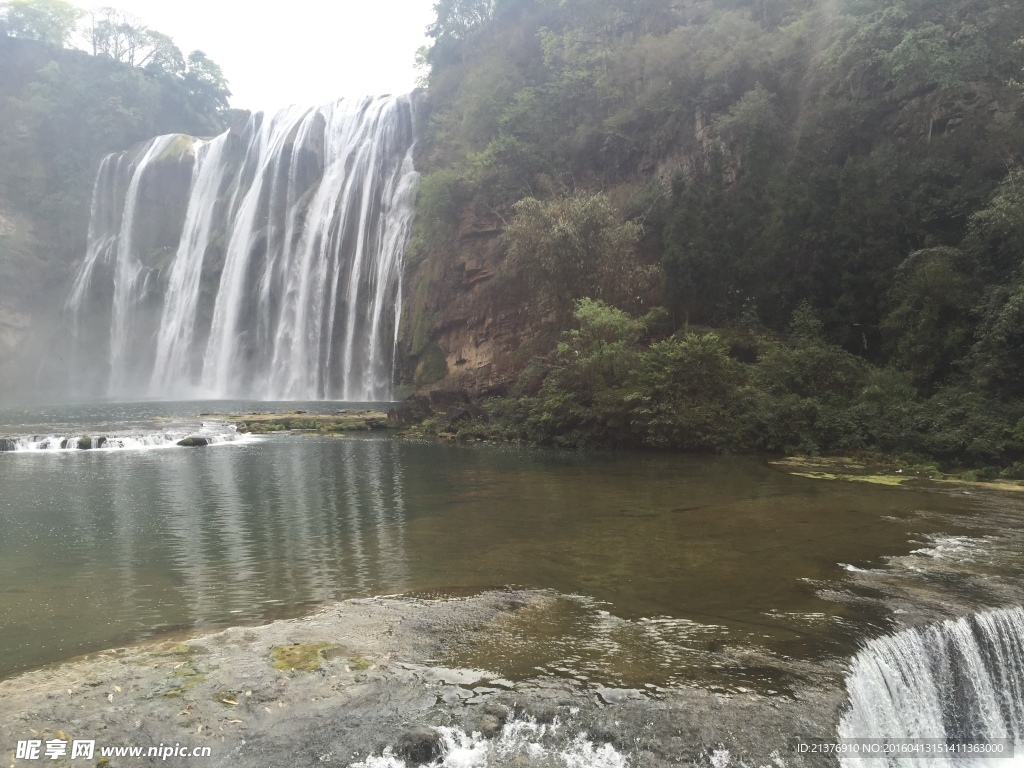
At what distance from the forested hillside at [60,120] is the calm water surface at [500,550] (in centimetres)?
4349

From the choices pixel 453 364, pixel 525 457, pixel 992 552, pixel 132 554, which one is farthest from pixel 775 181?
pixel 132 554

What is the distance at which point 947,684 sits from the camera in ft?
19.3

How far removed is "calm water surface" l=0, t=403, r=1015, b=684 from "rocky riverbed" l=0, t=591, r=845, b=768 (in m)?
0.37

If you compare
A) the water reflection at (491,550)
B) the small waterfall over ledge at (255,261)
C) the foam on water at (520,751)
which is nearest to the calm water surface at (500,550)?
the water reflection at (491,550)

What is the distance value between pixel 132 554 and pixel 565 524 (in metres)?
5.66

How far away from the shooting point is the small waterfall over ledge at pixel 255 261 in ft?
126

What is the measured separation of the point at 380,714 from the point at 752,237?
69.1 ft

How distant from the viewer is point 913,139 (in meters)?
21.6

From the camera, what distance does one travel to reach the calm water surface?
6066 millimetres

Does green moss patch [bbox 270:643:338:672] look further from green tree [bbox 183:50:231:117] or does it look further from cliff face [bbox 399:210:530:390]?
green tree [bbox 183:50:231:117]

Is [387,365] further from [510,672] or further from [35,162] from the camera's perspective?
[35,162]

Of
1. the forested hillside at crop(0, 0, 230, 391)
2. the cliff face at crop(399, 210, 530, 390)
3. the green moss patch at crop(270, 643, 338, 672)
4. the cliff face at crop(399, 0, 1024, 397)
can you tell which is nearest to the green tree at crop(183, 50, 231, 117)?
the forested hillside at crop(0, 0, 230, 391)

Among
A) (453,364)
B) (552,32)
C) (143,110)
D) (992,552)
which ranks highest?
(143,110)

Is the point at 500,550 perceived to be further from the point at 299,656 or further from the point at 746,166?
the point at 746,166
